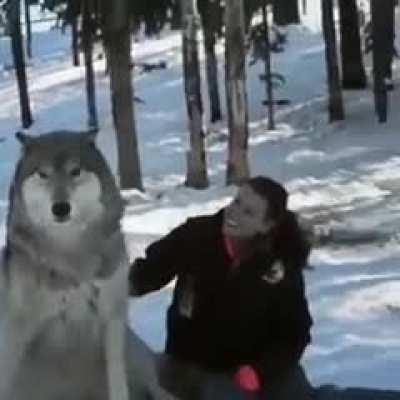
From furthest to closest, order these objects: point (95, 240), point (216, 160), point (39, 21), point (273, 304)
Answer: point (39, 21) → point (216, 160) → point (273, 304) → point (95, 240)

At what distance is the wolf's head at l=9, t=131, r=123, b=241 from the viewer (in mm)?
4641

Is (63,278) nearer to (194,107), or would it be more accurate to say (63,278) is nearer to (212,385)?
(212,385)

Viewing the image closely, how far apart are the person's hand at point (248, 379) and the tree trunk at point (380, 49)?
18.9 m

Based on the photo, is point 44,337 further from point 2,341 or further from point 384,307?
point 384,307

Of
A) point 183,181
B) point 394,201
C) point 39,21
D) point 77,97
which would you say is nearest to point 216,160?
point 183,181

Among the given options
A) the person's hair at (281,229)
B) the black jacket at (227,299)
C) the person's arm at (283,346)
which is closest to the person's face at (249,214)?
the person's hair at (281,229)

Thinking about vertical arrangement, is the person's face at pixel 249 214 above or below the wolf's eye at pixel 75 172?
below

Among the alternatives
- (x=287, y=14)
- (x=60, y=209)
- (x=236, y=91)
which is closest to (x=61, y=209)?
(x=60, y=209)

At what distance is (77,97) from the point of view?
37.1 meters

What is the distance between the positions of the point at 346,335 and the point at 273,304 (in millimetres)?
3314

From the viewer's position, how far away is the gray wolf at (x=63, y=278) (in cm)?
467

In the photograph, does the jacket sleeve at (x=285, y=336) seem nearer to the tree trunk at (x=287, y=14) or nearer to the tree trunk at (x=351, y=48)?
the tree trunk at (x=351, y=48)

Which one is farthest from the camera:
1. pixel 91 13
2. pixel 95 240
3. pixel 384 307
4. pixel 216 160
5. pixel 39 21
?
pixel 39 21

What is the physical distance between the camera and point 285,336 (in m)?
5.79
